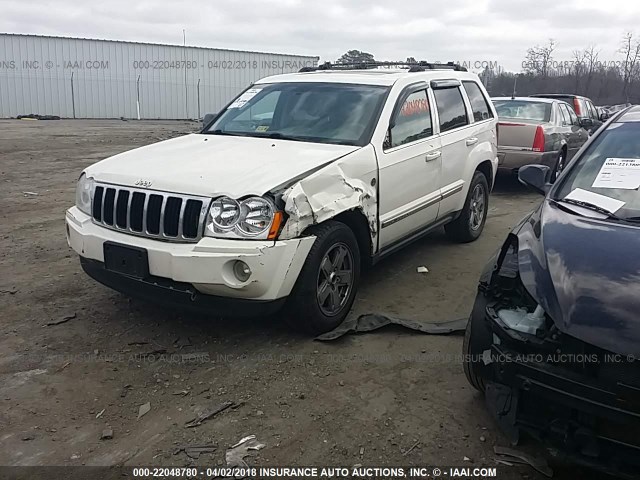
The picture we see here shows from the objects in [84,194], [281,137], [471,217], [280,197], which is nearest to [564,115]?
[471,217]

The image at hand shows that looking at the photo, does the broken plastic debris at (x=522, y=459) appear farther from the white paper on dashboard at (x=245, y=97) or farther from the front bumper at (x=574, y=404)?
the white paper on dashboard at (x=245, y=97)

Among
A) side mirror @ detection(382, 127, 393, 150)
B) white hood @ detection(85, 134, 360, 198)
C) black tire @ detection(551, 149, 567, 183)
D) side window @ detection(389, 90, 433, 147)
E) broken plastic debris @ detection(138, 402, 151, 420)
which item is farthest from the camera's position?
black tire @ detection(551, 149, 567, 183)

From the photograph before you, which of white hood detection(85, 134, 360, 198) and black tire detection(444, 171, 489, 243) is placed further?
black tire detection(444, 171, 489, 243)

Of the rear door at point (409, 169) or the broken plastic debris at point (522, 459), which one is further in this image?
the rear door at point (409, 169)

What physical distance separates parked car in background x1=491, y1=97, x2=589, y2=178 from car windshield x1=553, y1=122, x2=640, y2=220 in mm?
5666

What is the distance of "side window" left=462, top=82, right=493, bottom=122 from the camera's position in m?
6.10

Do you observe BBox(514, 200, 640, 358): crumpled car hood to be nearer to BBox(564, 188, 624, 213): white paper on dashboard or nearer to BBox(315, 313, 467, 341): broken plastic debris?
BBox(564, 188, 624, 213): white paper on dashboard

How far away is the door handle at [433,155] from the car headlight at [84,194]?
2.79m

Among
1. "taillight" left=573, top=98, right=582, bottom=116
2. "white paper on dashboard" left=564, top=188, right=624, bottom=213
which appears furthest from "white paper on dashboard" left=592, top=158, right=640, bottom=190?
"taillight" left=573, top=98, right=582, bottom=116

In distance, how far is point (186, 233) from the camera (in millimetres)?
3416

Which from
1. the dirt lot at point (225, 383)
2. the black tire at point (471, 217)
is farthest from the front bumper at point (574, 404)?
the black tire at point (471, 217)

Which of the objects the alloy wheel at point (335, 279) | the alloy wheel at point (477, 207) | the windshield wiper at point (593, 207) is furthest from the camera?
the alloy wheel at point (477, 207)

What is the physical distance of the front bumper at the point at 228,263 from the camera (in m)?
3.28

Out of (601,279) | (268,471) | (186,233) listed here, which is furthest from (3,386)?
(601,279)
